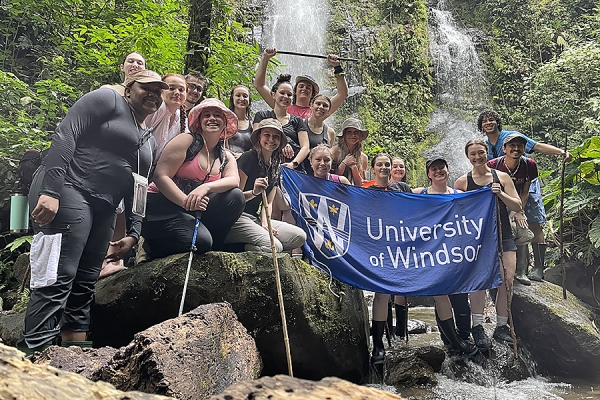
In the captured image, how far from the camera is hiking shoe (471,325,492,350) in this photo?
4620 mm

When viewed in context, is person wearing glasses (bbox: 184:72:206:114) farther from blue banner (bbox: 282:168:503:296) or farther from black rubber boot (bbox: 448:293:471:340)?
black rubber boot (bbox: 448:293:471:340)

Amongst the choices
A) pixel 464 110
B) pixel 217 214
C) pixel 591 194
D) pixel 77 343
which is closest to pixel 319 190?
pixel 217 214

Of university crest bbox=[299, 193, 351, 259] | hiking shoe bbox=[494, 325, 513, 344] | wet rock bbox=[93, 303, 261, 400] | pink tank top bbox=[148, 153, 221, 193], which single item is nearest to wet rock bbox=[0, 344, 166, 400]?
wet rock bbox=[93, 303, 261, 400]

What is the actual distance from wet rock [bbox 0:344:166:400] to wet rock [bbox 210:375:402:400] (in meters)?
0.21

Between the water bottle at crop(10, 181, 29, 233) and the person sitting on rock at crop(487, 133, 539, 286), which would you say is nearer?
the water bottle at crop(10, 181, 29, 233)

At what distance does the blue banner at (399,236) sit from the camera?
14.8ft

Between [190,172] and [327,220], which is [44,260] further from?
[327,220]

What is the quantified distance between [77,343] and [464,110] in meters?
19.1

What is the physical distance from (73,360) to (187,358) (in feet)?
2.04

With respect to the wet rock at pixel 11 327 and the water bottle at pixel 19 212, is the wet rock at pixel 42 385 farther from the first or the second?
the water bottle at pixel 19 212

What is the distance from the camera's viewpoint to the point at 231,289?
3697 mm

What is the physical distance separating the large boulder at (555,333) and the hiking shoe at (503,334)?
396 mm

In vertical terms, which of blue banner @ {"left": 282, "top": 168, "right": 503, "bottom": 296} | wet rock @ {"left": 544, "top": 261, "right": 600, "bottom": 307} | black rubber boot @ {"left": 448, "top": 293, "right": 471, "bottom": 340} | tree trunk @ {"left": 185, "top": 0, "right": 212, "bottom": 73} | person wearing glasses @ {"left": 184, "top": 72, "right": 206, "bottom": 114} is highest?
tree trunk @ {"left": 185, "top": 0, "right": 212, "bottom": 73}

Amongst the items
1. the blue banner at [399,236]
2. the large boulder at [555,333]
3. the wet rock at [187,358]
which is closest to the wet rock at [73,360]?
the wet rock at [187,358]
